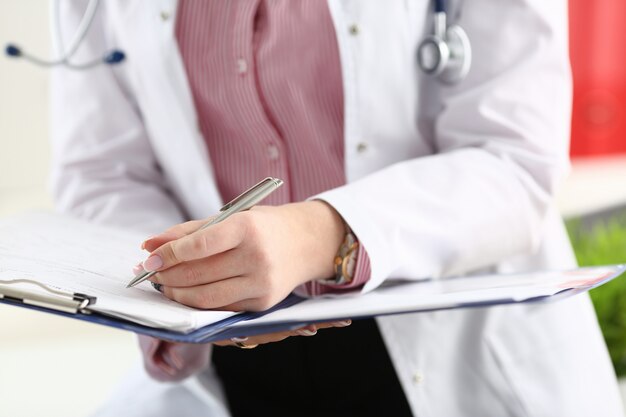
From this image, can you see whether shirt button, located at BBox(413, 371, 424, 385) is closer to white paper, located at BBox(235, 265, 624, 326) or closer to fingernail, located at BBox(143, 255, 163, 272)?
white paper, located at BBox(235, 265, 624, 326)

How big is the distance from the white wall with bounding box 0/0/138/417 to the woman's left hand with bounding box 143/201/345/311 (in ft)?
2.15

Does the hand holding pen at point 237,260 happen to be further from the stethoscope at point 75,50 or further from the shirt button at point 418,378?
the stethoscope at point 75,50

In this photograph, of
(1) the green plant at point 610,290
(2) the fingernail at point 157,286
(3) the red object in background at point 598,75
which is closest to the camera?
(2) the fingernail at point 157,286

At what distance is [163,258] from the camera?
561 millimetres

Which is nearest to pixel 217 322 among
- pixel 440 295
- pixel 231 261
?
pixel 231 261

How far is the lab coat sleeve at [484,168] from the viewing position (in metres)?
0.71

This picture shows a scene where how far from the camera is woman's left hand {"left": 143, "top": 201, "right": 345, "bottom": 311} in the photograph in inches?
21.8

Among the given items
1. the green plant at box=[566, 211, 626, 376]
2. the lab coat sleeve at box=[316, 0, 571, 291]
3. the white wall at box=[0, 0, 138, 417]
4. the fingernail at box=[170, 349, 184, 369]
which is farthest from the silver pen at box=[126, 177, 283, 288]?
the green plant at box=[566, 211, 626, 376]

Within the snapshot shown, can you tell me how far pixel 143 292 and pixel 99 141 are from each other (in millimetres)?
473

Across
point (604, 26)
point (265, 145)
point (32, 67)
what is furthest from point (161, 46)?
point (604, 26)

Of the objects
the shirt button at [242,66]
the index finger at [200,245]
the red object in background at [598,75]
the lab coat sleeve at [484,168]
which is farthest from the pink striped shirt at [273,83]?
the red object in background at [598,75]

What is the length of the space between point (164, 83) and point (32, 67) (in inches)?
70.1

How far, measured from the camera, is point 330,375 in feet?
2.90

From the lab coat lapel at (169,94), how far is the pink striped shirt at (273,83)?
0.02m
